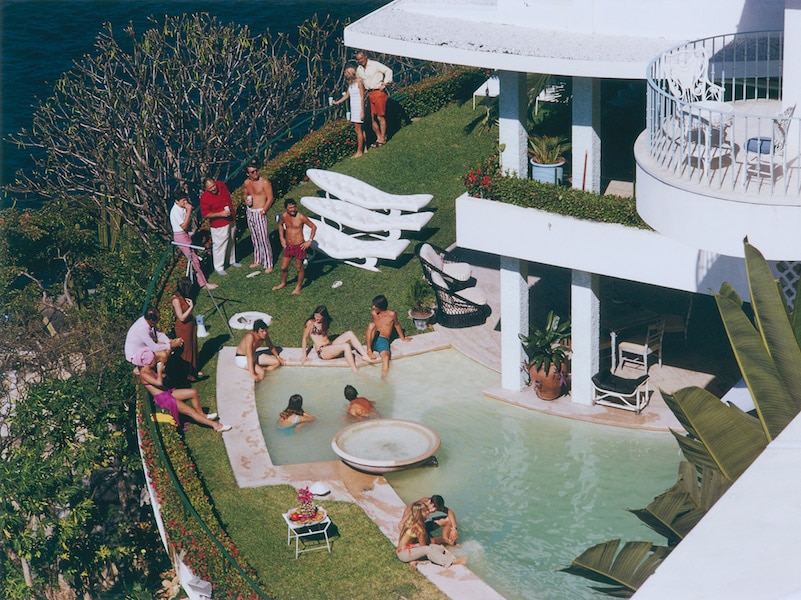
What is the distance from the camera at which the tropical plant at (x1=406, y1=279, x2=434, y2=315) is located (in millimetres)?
23562

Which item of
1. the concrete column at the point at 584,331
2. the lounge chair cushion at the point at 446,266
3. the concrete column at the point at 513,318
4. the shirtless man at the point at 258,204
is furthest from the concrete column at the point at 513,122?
the shirtless man at the point at 258,204

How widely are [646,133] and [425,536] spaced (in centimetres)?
641

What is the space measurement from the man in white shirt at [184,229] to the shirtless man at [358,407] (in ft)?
16.3

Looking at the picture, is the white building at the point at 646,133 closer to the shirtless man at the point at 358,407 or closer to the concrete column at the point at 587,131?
the concrete column at the point at 587,131

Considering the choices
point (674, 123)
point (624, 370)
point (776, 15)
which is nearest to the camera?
point (674, 123)

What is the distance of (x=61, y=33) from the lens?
63531 millimetres

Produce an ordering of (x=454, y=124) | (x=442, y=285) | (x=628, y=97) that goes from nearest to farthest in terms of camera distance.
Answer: (x=442, y=285), (x=628, y=97), (x=454, y=124)

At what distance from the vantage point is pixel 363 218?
26656mm

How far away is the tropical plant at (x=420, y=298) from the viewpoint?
23.6 meters

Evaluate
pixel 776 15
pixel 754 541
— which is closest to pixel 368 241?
pixel 776 15

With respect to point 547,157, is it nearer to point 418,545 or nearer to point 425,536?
point 425,536

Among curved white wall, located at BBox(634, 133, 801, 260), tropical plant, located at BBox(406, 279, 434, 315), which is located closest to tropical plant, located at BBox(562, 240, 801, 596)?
curved white wall, located at BBox(634, 133, 801, 260)

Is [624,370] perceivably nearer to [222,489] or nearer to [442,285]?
[442,285]

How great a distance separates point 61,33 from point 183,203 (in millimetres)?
43470
